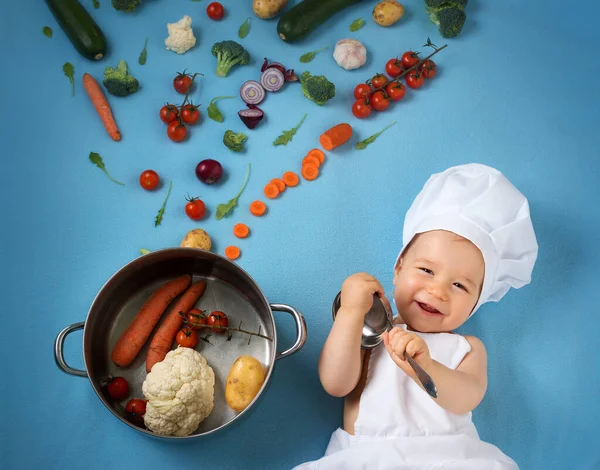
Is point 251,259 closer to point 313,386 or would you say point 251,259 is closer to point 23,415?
point 313,386

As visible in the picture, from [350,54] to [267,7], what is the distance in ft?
0.95

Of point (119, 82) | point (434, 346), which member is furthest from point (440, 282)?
point (119, 82)

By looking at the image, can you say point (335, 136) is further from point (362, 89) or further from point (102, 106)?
point (102, 106)

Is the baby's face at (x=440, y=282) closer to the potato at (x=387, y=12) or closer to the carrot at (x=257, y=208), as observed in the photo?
the carrot at (x=257, y=208)

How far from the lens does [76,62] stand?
5.72ft

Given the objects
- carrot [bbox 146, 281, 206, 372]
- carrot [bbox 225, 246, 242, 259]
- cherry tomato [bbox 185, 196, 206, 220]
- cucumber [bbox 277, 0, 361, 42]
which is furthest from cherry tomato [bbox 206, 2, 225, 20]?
carrot [bbox 146, 281, 206, 372]

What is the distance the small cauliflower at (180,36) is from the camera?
1.75 metres

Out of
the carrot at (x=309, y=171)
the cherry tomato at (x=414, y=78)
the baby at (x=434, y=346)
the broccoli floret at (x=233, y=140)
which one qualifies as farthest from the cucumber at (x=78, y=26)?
the baby at (x=434, y=346)

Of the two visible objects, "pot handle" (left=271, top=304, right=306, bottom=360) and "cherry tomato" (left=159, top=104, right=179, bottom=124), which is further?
→ "cherry tomato" (left=159, top=104, right=179, bottom=124)

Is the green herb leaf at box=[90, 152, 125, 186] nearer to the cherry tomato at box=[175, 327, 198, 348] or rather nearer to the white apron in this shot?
the cherry tomato at box=[175, 327, 198, 348]

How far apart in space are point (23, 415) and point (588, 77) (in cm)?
194

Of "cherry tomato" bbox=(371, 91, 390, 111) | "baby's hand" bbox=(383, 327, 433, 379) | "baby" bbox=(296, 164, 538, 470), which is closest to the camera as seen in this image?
"baby's hand" bbox=(383, 327, 433, 379)

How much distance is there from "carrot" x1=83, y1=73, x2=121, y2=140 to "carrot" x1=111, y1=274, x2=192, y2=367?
0.47 metres

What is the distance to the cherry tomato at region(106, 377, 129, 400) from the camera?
1.39m
